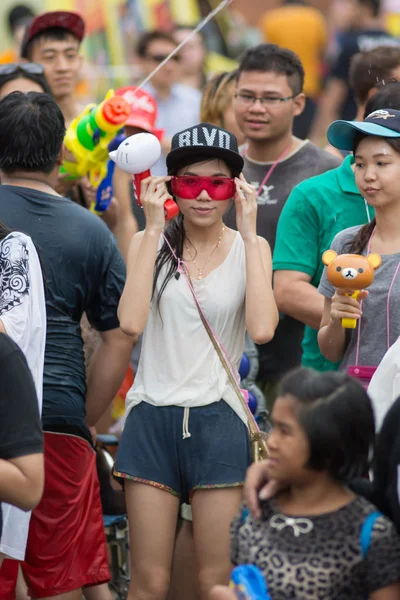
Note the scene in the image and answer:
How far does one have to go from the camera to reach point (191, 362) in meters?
4.45

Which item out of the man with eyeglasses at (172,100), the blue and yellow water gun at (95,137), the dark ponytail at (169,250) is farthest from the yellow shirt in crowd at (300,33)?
the dark ponytail at (169,250)

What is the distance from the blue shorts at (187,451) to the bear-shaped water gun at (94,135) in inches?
65.1

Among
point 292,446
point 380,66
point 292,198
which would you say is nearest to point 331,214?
point 292,198

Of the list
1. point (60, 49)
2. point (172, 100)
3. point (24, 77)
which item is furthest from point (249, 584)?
point (172, 100)

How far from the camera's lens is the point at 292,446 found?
10.7ft

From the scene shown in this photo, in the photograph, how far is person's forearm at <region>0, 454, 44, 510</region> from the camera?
336 centimetres

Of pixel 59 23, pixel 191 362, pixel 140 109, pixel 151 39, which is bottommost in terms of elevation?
pixel 191 362

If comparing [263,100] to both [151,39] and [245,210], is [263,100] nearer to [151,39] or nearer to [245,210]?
[245,210]

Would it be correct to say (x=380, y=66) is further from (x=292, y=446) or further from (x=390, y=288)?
(x=292, y=446)

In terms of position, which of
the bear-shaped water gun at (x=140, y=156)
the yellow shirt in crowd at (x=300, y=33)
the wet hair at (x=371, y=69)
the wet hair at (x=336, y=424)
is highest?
the yellow shirt in crowd at (x=300, y=33)

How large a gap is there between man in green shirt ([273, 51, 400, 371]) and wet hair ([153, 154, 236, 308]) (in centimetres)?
72

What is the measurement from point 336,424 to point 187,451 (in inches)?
49.9

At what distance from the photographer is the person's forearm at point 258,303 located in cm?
440

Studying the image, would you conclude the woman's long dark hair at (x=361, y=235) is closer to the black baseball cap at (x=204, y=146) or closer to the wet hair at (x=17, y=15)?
the black baseball cap at (x=204, y=146)
